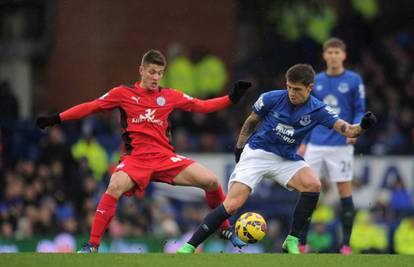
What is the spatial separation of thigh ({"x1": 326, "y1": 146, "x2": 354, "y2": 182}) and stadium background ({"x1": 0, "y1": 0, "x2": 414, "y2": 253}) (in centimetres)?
385

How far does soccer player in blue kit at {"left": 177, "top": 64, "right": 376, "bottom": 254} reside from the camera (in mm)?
11297

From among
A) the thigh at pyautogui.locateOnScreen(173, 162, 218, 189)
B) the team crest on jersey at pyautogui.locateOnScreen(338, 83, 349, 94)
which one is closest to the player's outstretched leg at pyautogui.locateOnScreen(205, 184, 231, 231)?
the thigh at pyautogui.locateOnScreen(173, 162, 218, 189)

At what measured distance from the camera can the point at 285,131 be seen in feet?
37.6

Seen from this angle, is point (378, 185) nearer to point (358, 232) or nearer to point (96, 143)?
point (358, 232)

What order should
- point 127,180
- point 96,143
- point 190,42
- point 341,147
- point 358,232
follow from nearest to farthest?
point 127,180 → point 341,147 → point 358,232 → point 96,143 → point 190,42

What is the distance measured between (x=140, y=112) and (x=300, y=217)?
5.80 ft

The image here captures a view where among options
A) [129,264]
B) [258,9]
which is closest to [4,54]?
[258,9]

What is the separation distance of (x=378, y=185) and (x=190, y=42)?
4813 mm

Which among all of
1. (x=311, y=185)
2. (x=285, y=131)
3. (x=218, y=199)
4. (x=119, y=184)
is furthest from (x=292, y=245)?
(x=119, y=184)

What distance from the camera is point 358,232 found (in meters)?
17.8

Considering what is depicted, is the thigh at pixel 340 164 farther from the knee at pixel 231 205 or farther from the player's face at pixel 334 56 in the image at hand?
the knee at pixel 231 205

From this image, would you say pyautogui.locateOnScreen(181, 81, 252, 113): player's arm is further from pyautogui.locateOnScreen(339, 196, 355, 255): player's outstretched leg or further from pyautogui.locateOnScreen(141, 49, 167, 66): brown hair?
pyautogui.locateOnScreen(339, 196, 355, 255): player's outstretched leg

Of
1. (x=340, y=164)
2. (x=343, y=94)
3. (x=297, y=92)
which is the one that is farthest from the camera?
(x=340, y=164)

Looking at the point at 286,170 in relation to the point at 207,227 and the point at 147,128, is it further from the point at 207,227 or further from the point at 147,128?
the point at 147,128
